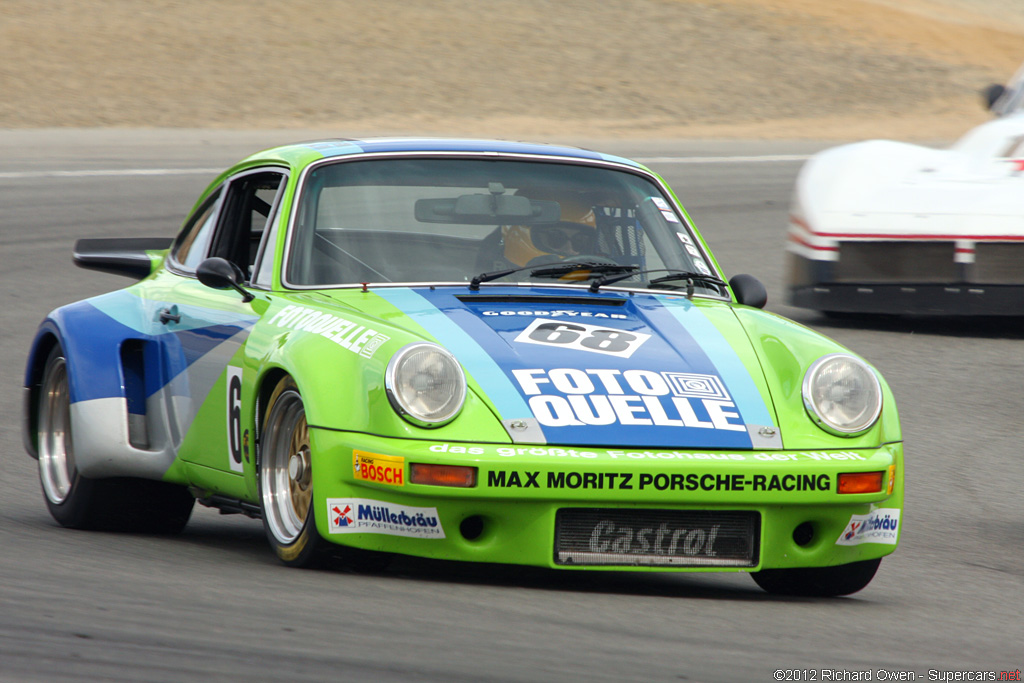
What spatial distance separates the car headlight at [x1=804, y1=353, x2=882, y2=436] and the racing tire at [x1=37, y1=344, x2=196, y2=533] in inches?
91.2

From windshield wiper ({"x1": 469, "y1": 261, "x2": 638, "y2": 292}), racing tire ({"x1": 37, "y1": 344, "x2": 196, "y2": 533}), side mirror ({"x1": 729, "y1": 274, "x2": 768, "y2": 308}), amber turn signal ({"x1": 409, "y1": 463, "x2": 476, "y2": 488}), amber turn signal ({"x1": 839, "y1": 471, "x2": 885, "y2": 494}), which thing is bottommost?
racing tire ({"x1": 37, "y1": 344, "x2": 196, "y2": 533})

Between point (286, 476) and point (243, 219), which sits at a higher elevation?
point (243, 219)

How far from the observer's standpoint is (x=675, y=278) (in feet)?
18.0

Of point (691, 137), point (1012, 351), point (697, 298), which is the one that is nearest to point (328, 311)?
point (697, 298)

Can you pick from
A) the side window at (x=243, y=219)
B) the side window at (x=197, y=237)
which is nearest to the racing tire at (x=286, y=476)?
the side window at (x=243, y=219)

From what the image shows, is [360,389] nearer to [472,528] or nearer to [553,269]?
[472,528]

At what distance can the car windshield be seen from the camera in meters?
5.32

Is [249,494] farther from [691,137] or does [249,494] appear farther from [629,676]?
[691,137]

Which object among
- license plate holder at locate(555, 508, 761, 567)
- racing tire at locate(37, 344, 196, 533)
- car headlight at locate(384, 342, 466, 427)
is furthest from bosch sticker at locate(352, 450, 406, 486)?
Result: racing tire at locate(37, 344, 196, 533)

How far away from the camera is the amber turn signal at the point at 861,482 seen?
450 centimetres

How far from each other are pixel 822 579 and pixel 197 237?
2.68 metres

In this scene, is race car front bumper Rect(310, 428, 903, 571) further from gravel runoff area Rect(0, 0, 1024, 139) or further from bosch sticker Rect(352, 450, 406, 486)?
gravel runoff area Rect(0, 0, 1024, 139)

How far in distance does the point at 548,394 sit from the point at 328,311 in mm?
801

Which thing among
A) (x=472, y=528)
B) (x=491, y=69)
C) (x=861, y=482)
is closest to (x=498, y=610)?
(x=472, y=528)
